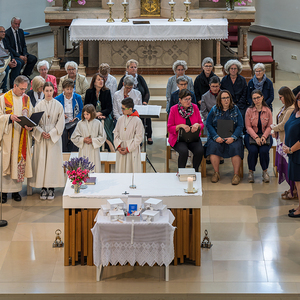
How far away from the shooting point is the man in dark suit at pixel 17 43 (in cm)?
1103

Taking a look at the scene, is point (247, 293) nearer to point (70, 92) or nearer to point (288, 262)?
point (288, 262)

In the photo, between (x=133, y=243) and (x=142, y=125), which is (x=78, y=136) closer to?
(x=142, y=125)

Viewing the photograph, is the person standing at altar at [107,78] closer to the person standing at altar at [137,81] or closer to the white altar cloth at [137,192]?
the person standing at altar at [137,81]

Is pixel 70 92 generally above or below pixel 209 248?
above

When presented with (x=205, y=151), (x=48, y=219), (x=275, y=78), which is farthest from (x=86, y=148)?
(x=275, y=78)

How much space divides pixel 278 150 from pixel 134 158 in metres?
1.83

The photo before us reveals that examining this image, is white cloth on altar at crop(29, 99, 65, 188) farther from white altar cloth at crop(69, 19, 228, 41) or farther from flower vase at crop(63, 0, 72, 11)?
flower vase at crop(63, 0, 72, 11)

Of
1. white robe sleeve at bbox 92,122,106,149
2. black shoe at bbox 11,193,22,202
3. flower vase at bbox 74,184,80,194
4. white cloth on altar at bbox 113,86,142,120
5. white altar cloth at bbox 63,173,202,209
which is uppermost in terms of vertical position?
white cloth on altar at bbox 113,86,142,120

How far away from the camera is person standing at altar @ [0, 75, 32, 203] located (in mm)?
6809

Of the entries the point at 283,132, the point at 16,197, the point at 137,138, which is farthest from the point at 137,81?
the point at 16,197

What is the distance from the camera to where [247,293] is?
493 cm

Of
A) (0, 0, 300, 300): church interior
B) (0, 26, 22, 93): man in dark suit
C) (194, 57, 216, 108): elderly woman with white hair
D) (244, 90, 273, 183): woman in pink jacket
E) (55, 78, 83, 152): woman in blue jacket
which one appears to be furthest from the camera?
(0, 26, 22, 93): man in dark suit

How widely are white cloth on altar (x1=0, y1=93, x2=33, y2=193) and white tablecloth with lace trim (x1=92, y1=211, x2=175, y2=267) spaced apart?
2224 millimetres

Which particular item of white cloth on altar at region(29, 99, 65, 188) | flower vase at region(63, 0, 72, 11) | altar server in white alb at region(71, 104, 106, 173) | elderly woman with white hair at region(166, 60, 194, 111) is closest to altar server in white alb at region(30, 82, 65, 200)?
white cloth on altar at region(29, 99, 65, 188)
